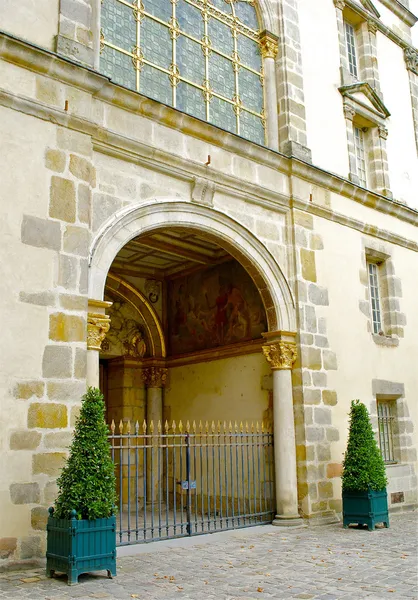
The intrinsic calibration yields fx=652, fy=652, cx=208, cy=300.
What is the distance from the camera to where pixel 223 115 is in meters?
10.8

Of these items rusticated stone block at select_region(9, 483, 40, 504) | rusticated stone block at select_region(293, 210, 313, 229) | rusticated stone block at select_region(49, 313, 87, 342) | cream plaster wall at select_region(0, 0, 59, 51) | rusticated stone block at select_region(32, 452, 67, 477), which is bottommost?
rusticated stone block at select_region(9, 483, 40, 504)

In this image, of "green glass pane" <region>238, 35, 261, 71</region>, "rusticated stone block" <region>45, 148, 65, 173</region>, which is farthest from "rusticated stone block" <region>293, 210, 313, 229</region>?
"rusticated stone block" <region>45, 148, 65, 173</region>

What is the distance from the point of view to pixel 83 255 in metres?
7.84

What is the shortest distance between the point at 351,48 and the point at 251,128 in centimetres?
475

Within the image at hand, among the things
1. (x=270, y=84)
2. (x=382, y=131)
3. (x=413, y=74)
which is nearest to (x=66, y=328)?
(x=270, y=84)

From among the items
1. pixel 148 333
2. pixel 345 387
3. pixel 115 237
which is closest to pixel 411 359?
pixel 345 387

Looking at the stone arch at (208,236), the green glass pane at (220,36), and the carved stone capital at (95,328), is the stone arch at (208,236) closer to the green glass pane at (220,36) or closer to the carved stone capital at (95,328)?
the carved stone capital at (95,328)

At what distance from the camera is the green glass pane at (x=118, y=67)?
923 centimetres

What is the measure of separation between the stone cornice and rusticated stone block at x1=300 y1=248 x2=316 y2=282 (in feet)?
2.88

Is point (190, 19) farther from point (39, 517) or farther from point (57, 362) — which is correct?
point (39, 517)

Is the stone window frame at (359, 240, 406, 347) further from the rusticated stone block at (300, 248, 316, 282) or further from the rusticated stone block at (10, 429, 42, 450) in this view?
the rusticated stone block at (10, 429, 42, 450)

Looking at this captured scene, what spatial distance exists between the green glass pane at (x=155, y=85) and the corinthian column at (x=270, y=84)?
225cm

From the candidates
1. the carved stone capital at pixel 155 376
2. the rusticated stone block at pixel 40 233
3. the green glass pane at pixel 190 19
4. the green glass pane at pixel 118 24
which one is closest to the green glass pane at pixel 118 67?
the green glass pane at pixel 118 24

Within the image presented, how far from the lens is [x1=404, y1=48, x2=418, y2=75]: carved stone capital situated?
15.8 m
